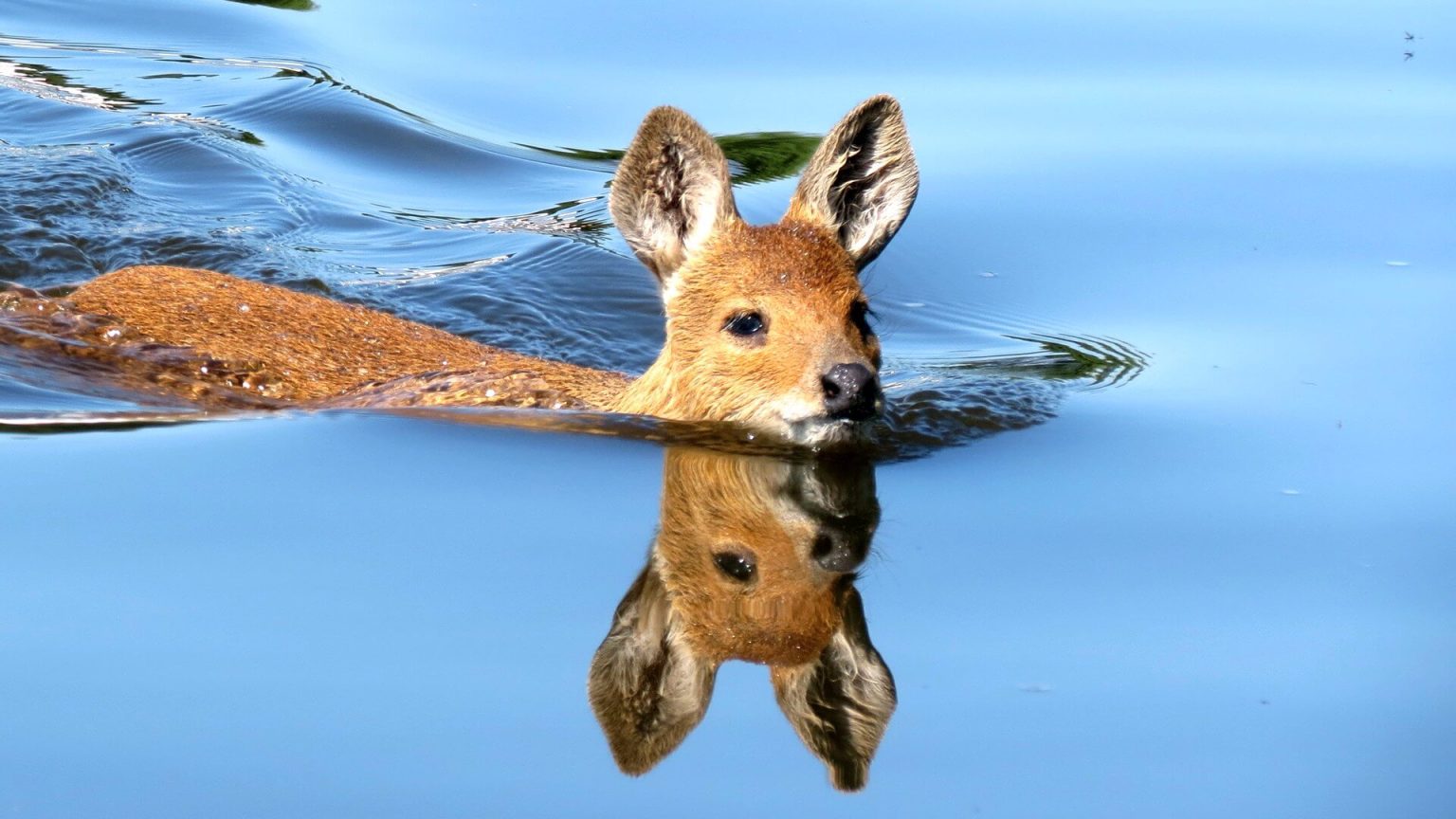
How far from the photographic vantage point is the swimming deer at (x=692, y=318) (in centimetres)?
732

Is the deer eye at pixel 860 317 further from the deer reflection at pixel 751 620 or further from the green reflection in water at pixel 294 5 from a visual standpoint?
the green reflection in water at pixel 294 5

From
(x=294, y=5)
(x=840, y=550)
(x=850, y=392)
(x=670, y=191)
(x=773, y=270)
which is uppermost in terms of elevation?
(x=294, y=5)

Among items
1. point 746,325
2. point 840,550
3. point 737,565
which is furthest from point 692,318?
point 737,565

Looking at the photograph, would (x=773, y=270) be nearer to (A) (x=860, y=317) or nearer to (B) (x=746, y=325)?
(B) (x=746, y=325)

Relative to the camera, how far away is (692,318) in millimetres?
7766

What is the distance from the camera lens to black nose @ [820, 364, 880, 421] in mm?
6836

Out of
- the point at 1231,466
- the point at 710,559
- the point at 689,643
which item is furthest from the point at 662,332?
the point at 689,643

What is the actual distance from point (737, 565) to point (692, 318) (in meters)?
1.88

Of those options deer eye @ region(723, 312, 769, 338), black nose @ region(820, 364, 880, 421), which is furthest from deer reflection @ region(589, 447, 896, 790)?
deer eye @ region(723, 312, 769, 338)

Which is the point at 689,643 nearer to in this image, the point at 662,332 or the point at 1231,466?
the point at 1231,466

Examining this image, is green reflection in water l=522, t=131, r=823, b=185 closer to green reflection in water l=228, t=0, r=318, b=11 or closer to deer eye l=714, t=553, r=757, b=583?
green reflection in water l=228, t=0, r=318, b=11

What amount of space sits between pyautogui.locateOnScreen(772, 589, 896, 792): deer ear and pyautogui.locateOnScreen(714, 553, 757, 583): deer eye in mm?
511

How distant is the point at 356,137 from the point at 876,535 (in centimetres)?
813

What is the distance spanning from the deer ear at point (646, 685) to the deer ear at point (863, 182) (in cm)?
287
